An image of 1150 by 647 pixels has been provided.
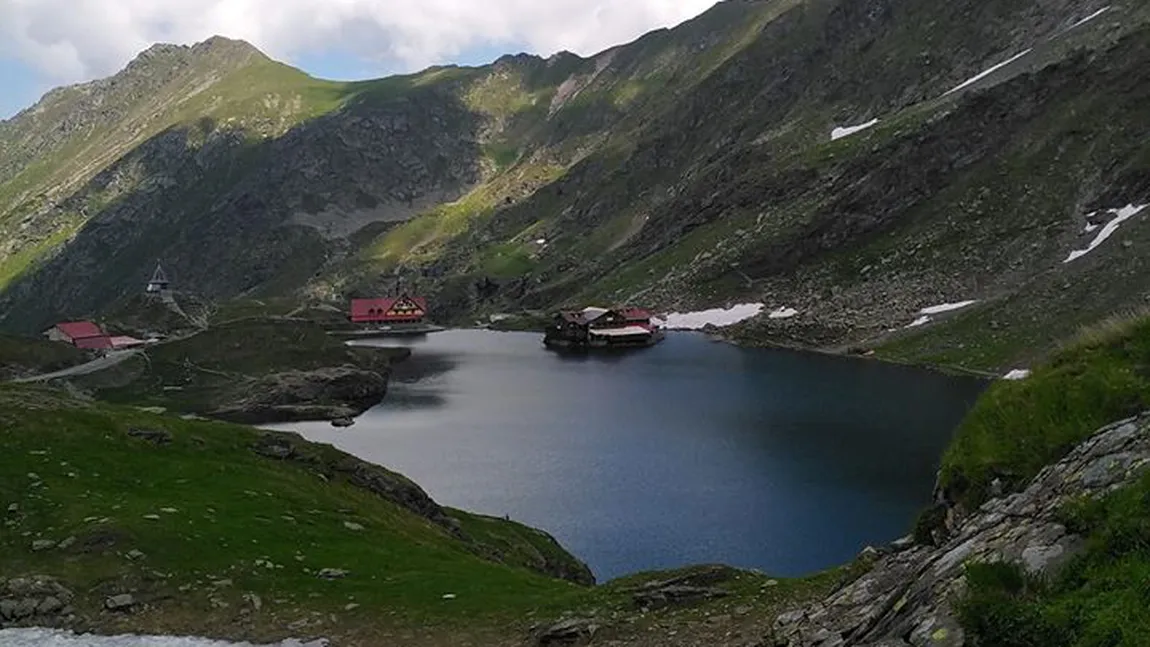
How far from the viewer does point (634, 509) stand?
219 ft

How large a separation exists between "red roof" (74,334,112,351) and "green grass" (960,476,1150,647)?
15491 centimetres

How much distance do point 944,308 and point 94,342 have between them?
140 metres

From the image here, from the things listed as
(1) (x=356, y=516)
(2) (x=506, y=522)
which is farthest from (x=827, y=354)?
(1) (x=356, y=516)

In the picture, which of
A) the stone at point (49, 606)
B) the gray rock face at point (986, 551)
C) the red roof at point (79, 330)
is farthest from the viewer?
the red roof at point (79, 330)

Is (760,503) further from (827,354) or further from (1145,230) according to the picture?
(1145,230)

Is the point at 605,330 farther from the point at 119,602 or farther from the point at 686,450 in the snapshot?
the point at 119,602

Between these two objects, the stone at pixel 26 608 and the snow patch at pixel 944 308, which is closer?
the stone at pixel 26 608

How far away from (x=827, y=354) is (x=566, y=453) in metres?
71.0

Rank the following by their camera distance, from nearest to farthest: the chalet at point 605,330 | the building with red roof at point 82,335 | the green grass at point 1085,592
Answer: the green grass at point 1085,592 < the building with red roof at point 82,335 < the chalet at point 605,330

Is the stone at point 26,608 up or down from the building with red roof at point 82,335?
down

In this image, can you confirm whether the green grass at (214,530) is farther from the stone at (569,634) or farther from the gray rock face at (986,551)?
the gray rock face at (986,551)

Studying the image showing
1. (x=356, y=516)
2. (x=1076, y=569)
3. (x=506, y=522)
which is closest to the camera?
(x=1076, y=569)

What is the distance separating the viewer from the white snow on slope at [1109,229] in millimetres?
135875

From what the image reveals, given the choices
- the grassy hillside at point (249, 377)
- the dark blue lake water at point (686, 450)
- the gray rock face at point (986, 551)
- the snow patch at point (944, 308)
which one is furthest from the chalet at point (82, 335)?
the gray rock face at point (986, 551)
